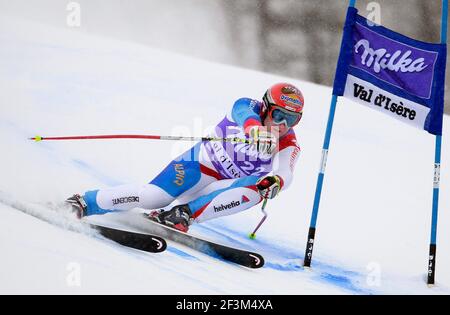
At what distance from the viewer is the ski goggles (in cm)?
362

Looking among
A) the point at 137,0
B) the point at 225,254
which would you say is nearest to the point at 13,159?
the point at 225,254

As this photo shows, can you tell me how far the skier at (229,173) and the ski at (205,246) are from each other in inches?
1.8

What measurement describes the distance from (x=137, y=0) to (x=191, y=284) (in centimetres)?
784

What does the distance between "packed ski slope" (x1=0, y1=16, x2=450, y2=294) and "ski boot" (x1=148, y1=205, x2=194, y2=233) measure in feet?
0.54

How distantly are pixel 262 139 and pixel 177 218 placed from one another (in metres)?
0.61

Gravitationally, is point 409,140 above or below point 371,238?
above

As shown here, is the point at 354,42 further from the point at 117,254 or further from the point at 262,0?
the point at 262,0

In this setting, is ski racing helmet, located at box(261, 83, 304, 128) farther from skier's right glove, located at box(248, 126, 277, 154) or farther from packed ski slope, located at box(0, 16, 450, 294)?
packed ski slope, located at box(0, 16, 450, 294)

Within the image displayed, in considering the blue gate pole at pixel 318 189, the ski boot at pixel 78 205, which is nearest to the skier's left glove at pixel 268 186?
the blue gate pole at pixel 318 189

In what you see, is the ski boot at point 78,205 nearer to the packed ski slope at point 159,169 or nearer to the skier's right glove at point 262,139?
the packed ski slope at point 159,169

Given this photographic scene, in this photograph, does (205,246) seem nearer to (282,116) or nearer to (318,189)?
(318,189)

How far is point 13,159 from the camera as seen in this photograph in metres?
4.48

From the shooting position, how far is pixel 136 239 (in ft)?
11.0

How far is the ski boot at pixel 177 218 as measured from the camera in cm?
364
